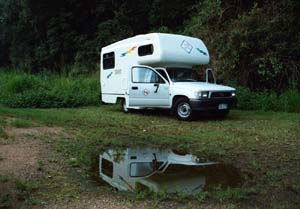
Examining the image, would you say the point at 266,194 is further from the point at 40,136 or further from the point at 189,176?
the point at 40,136

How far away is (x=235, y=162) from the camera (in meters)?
7.50

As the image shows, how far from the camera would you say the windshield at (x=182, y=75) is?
14.0 m

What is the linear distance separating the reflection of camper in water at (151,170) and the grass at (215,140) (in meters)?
0.33

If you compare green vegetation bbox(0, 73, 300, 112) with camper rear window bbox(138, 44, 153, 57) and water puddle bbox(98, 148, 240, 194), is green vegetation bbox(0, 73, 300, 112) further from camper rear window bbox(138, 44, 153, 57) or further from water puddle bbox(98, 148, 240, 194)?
water puddle bbox(98, 148, 240, 194)

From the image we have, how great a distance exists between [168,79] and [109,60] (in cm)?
339

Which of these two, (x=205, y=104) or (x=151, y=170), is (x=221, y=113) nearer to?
(x=205, y=104)

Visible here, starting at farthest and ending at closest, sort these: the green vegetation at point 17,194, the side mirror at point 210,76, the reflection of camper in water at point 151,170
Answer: the side mirror at point 210,76
the reflection of camper in water at point 151,170
the green vegetation at point 17,194

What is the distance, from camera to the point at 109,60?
53.8ft

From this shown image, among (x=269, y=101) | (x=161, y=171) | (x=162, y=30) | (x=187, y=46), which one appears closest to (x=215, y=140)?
(x=161, y=171)

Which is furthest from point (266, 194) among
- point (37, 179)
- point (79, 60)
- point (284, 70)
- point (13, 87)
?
point (79, 60)

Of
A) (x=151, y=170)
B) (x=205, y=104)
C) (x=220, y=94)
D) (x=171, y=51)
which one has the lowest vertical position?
(x=151, y=170)

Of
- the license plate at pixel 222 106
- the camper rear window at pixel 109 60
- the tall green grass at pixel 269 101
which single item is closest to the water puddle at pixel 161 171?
the license plate at pixel 222 106

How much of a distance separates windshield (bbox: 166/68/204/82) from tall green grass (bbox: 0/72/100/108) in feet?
18.5

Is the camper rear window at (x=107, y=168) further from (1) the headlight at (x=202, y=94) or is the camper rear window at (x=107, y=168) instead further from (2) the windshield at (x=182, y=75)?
(2) the windshield at (x=182, y=75)
